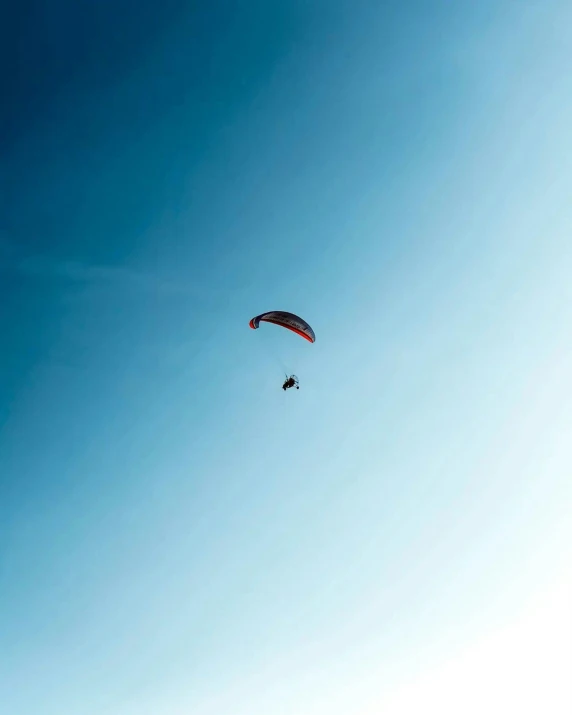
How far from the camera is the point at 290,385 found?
54.6 m

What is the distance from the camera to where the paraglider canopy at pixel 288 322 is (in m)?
52.0

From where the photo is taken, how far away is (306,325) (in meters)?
52.6

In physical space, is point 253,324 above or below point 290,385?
above

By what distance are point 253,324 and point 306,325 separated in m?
4.78

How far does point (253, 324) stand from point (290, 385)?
22.5ft

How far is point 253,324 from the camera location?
5241cm

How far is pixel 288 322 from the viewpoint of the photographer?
171 feet

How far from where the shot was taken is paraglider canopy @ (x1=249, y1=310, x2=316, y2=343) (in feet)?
171
